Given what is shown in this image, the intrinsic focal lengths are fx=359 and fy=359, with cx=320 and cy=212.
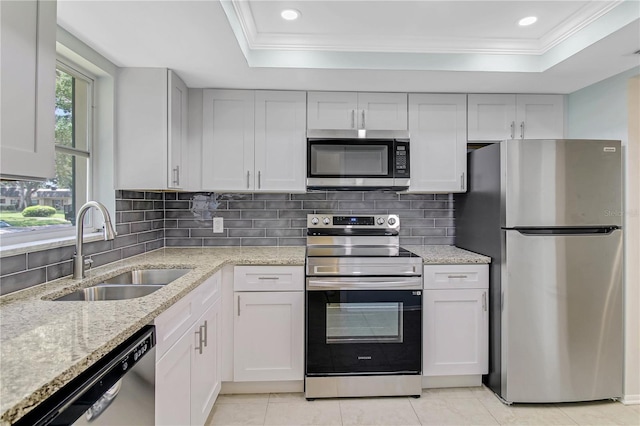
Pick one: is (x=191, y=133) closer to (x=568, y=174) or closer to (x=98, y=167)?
(x=98, y=167)

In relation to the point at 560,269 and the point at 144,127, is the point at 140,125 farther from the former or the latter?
the point at 560,269

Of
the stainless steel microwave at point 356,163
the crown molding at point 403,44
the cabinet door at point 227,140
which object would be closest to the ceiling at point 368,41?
the crown molding at point 403,44

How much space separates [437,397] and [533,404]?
58 cm

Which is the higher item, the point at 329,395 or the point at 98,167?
the point at 98,167

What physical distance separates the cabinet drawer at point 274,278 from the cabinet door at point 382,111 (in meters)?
1.18

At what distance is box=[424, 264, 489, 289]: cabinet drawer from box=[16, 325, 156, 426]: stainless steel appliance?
175 cm

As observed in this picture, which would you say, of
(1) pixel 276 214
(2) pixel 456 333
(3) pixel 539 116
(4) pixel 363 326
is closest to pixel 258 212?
(1) pixel 276 214

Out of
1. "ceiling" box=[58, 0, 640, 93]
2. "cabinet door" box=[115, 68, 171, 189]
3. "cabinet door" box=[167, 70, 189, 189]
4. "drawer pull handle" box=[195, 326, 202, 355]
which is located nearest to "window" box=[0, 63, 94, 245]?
"cabinet door" box=[115, 68, 171, 189]

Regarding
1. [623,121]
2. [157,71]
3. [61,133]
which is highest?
[157,71]

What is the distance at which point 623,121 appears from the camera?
7.50 ft

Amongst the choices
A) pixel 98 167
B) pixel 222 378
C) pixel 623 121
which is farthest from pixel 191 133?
pixel 623 121

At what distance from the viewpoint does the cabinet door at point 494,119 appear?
2.71 metres

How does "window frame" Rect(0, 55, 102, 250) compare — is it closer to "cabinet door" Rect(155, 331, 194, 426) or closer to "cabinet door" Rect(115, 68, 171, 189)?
"cabinet door" Rect(115, 68, 171, 189)

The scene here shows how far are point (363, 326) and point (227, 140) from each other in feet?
5.33
